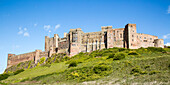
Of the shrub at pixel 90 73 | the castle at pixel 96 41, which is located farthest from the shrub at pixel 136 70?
the castle at pixel 96 41

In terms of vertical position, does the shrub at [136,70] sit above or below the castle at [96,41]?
below

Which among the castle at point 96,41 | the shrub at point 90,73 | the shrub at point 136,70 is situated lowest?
the shrub at point 90,73

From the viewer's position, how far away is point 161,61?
41.0 meters

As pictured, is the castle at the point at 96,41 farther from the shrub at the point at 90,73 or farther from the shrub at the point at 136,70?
the shrub at the point at 136,70

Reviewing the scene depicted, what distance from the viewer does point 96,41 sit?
3179 inches

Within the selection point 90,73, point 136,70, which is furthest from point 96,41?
point 136,70

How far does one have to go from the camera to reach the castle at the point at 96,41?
235 feet

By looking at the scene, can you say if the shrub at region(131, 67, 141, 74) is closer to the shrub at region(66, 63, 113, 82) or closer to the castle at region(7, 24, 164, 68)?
the shrub at region(66, 63, 113, 82)

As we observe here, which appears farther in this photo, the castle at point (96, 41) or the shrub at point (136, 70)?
the castle at point (96, 41)

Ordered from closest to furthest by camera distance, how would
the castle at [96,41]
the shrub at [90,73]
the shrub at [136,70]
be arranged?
1. the shrub at [136,70]
2. the shrub at [90,73]
3. the castle at [96,41]

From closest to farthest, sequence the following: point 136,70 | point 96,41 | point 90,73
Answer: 1. point 136,70
2. point 90,73
3. point 96,41

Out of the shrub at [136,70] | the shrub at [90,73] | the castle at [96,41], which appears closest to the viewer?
the shrub at [136,70]

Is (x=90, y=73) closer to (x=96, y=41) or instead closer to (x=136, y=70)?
(x=136, y=70)

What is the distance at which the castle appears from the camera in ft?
235
